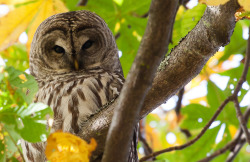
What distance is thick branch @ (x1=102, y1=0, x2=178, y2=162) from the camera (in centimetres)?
152

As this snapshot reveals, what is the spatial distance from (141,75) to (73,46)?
6.58 ft

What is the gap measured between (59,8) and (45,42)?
2.17 feet

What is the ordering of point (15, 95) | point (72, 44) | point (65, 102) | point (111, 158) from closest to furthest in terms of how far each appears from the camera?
point (111, 158) → point (15, 95) → point (65, 102) → point (72, 44)

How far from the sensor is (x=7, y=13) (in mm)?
2969

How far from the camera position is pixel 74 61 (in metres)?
3.43

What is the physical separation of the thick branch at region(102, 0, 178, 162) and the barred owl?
124 centimetres

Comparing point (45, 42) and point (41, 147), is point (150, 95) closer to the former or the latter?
point (41, 147)

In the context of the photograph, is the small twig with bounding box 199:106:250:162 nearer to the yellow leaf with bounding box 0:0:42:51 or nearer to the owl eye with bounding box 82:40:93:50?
the owl eye with bounding box 82:40:93:50

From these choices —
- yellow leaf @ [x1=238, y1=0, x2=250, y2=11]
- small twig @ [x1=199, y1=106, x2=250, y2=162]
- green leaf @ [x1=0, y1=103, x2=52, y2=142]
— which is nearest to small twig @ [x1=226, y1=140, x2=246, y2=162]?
small twig @ [x1=199, y1=106, x2=250, y2=162]

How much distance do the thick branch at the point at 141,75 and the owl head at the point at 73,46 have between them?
182cm

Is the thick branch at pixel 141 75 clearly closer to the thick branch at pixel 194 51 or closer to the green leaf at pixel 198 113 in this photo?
the thick branch at pixel 194 51

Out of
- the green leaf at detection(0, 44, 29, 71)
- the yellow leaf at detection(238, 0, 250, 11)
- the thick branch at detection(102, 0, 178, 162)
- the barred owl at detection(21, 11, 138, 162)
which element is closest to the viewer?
the thick branch at detection(102, 0, 178, 162)

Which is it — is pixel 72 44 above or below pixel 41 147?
above

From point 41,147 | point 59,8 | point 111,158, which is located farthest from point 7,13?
point 111,158
